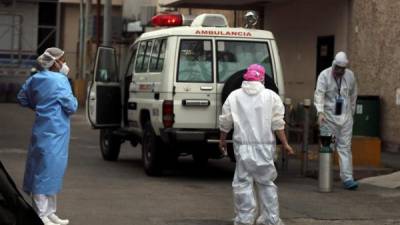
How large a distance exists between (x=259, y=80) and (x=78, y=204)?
2.91 meters

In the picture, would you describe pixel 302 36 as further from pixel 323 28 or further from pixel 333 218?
pixel 333 218

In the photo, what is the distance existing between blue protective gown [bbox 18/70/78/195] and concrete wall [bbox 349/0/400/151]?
9.75 meters

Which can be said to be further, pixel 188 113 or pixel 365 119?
pixel 365 119

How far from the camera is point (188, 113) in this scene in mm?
11352

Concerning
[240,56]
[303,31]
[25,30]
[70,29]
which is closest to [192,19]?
[240,56]

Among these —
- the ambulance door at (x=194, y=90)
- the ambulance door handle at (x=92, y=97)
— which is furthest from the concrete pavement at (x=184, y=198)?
the ambulance door handle at (x=92, y=97)

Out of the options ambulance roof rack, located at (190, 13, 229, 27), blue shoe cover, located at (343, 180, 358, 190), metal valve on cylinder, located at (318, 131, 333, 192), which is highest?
ambulance roof rack, located at (190, 13, 229, 27)

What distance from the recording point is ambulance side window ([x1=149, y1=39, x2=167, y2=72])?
12.0m

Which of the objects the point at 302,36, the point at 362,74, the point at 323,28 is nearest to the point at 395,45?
the point at 362,74

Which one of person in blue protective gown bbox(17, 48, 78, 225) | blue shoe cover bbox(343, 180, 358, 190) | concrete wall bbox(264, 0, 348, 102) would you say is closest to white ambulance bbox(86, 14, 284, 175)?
blue shoe cover bbox(343, 180, 358, 190)

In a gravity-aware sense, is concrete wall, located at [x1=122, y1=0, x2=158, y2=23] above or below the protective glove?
above

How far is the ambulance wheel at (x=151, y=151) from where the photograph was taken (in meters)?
11.9

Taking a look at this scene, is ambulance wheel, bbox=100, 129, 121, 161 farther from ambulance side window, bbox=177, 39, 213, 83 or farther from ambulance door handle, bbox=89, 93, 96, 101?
ambulance side window, bbox=177, 39, 213, 83

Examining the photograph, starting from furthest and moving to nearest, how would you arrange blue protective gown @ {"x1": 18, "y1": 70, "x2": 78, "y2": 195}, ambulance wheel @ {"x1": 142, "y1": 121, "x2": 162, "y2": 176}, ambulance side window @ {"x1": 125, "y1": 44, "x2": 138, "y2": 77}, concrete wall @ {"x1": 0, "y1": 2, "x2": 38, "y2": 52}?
concrete wall @ {"x1": 0, "y1": 2, "x2": 38, "y2": 52} < ambulance side window @ {"x1": 125, "y1": 44, "x2": 138, "y2": 77} < ambulance wheel @ {"x1": 142, "y1": 121, "x2": 162, "y2": 176} < blue protective gown @ {"x1": 18, "y1": 70, "x2": 78, "y2": 195}
